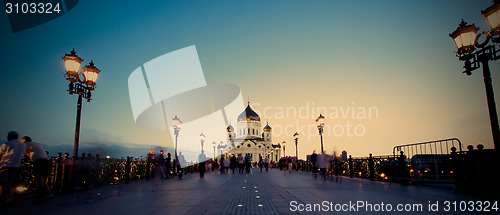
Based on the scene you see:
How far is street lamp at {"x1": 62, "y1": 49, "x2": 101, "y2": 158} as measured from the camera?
1098 cm

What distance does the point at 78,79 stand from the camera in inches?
450

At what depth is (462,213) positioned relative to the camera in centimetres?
578

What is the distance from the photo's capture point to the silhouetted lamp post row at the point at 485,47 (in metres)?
7.70

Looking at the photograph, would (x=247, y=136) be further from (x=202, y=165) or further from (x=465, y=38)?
(x=465, y=38)

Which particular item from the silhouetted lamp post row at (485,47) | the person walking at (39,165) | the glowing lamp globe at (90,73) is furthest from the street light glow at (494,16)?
the glowing lamp globe at (90,73)

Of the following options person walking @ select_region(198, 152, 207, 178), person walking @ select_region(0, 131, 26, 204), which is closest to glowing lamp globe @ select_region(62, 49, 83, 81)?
person walking @ select_region(0, 131, 26, 204)

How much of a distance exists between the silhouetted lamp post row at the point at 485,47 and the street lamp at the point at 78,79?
13585mm

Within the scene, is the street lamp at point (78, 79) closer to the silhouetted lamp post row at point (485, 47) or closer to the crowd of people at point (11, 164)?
the crowd of people at point (11, 164)

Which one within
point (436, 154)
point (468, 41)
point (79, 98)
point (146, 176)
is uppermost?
point (468, 41)

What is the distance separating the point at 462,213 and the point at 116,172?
14.7 meters

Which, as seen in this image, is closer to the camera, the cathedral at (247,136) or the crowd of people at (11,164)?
the crowd of people at (11,164)

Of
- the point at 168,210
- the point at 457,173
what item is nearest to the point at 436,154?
the point at 457,173

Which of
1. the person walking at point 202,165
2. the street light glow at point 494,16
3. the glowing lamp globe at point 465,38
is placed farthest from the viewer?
the person walking at point 202,165

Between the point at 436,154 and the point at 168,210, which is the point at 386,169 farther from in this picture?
the point at 168,210
